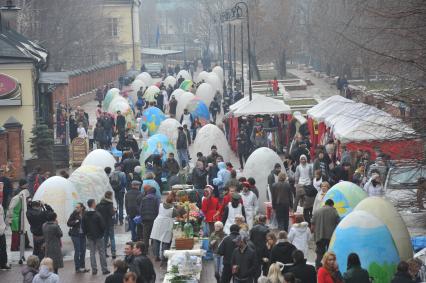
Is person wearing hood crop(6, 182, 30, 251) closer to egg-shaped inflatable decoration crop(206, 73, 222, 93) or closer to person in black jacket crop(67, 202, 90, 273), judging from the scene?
person in black jacket crop(67, 202, 90, 273)

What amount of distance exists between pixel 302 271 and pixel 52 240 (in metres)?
5.89

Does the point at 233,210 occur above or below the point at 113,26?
below

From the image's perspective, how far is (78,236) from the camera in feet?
71.6

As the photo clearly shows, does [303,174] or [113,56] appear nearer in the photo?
[303,174]

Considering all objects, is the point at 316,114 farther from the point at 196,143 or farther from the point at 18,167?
the point at 18,167

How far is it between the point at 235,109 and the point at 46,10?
3478 cm

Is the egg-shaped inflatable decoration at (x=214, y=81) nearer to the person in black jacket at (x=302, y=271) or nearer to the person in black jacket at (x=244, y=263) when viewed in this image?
the person in black jacket at (x=244, y=263)

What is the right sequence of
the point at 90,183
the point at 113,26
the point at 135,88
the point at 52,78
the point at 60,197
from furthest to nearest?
the point at 113,26, the point at 135,88, the point at 52,78, the point at 90,183, the point at 60,197

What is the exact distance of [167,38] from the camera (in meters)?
174

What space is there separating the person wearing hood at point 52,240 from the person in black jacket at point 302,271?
5.66m

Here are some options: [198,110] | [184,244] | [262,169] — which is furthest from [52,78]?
[184,244]

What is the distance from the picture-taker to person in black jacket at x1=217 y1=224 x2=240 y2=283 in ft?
61.1

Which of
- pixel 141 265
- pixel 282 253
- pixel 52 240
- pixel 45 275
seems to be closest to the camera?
pixel 45 275

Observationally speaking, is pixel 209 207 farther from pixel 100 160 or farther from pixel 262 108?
pixel 262 108
